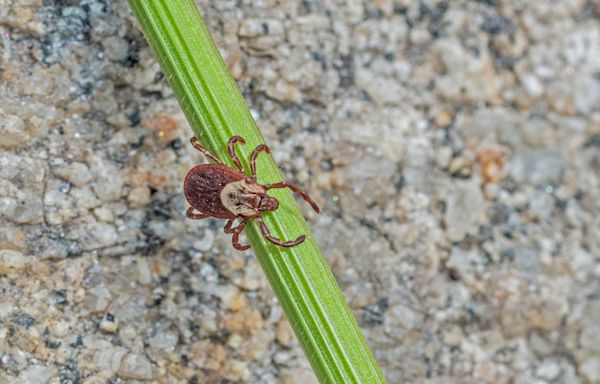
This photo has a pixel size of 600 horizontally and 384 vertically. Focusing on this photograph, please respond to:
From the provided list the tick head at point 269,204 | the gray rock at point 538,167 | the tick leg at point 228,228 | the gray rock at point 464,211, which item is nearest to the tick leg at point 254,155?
the tick head at point 269,204

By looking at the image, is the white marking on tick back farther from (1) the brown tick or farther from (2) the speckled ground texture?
(2) the speckled ground texture

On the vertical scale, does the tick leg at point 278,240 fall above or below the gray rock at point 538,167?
below

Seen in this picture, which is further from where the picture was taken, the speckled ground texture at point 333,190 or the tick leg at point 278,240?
the speckled ground texture at point 333,190

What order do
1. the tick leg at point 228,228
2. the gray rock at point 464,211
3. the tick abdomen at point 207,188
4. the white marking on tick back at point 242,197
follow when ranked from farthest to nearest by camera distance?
the gray rock at point 464,211 < the tick leg at point 228,228 < the tick abdomen at point 207,188 < the white marking on tick back at point 242,197

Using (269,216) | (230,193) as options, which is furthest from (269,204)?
(230,193)

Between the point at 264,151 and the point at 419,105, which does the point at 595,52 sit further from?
the point at 264,151

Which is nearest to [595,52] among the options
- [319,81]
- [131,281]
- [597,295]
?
[597,295]

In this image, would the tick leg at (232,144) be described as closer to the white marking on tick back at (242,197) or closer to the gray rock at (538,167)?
the white marking on tick back at (242,197)

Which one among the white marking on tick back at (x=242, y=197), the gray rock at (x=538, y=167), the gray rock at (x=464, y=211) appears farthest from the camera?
the gray rock at (x=538, y=167)
